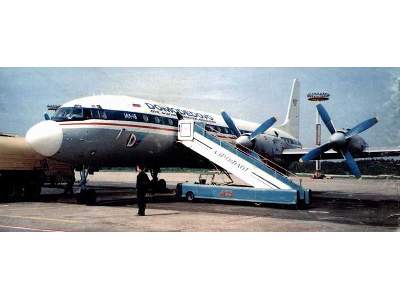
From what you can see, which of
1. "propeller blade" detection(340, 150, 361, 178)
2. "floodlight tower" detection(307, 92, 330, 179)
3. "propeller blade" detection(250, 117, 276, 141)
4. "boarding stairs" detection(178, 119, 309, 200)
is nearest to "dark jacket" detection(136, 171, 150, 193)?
"boarding stairs" detection(178, 119, 309, 200)

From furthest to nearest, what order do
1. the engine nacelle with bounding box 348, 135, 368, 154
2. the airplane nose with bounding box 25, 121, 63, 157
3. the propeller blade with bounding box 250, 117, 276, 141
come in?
the propeller blade with bounding box 250, 117, 276, 141, the engine nacelle with bounding box 348, 135, 368, 154, the airplane nose with bounding box 25, 121, 63, 157

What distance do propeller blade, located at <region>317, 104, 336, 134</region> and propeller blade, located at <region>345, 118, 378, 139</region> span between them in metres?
0.87

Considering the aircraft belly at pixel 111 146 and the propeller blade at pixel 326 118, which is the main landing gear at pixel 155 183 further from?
the propeller blade at pixel 326 118

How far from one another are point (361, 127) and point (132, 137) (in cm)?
1180

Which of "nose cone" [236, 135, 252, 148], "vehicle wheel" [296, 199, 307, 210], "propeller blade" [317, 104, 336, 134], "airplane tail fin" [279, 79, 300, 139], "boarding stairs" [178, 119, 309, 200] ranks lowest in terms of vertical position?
"vehicle wheel" [296, 199, 307, 210]

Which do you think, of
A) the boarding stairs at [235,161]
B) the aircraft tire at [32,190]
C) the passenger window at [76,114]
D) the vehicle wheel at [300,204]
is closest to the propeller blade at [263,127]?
the boarding stairs at [235,161]

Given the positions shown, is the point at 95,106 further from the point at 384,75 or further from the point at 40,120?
the point at 384,75

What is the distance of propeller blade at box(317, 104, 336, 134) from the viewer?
21817mm

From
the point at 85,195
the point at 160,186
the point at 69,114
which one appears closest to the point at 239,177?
the point at 85,195

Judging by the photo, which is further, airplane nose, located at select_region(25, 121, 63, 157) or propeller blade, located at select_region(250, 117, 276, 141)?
propeller blade, located at select_region(250, 117, 276, 141)

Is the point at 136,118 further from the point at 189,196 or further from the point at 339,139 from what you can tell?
the point at 339,139

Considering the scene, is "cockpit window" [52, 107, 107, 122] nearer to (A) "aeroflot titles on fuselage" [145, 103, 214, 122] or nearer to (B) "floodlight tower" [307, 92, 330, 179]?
(A) "aeroflot titles on fuselage" [145, 103, 214, 122]

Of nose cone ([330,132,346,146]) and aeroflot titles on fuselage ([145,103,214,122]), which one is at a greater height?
aeroflot titles on fuselage ([145,103,214,122])

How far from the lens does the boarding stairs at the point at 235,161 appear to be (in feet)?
63.2
